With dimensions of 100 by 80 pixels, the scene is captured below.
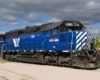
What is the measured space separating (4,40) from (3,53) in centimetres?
181

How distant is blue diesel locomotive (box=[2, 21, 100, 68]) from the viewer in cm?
968

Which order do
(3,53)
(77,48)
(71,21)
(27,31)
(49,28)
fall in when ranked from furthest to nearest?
(3,53) → (27,31) → (49,28) → (71,21) → (77,48)

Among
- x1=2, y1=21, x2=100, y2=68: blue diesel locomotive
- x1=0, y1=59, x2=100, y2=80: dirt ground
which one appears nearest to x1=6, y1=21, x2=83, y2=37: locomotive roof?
x1=2, y1=21, x2=100, y2=68: blue diesel locomotive

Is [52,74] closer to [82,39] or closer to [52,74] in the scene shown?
[52,74]

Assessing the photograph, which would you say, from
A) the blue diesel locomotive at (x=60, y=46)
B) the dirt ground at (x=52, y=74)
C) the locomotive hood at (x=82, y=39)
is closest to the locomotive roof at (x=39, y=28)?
the blue diesel locomotive at (x=60, y=46)

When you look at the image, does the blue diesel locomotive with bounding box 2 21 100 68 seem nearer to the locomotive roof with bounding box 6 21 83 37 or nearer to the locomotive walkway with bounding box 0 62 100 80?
the locomotive roof with bounding box 6 21 83 37

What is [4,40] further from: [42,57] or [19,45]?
[42,57]

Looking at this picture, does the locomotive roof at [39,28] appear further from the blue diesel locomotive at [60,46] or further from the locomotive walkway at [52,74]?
the locomotive walkway at [52,74]

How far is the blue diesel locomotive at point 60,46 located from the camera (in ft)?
31.8

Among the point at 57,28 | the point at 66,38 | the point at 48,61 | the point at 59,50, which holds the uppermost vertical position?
the point at 57,28

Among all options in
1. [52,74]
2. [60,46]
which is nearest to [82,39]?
[60,46]

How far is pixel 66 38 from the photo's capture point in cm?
1076

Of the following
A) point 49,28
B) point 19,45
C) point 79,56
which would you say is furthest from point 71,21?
point 19,45

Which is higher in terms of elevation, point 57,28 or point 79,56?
point 57,28
